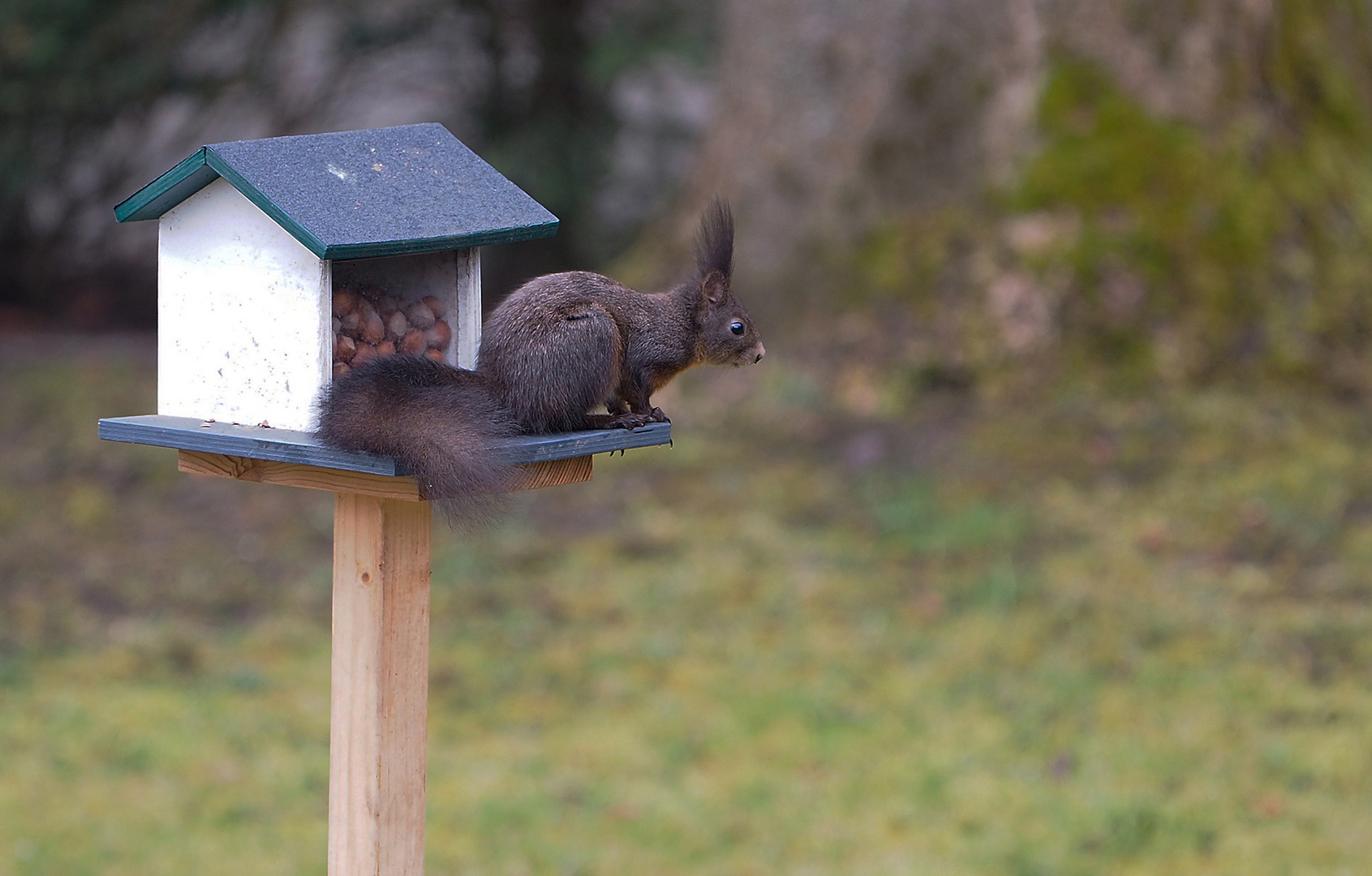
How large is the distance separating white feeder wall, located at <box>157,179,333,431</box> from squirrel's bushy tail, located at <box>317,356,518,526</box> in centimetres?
13

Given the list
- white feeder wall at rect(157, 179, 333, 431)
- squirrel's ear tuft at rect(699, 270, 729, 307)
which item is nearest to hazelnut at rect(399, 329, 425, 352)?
white feeder wall at rect(157, 179, 333, 431)

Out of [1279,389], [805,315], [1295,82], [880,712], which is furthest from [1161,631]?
[1295,82]

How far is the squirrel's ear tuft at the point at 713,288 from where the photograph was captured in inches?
99.8

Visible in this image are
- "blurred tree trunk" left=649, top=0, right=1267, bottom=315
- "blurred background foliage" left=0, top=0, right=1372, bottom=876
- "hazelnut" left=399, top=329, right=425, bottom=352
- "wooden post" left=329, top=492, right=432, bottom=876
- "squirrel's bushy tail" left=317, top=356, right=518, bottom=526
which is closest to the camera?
"squirrel's bushy tail" left=317, top=356, right=518, bottom=526

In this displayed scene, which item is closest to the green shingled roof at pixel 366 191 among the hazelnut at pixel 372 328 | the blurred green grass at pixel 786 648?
the hazelnut at pixel 372 328

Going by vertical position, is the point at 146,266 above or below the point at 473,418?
above

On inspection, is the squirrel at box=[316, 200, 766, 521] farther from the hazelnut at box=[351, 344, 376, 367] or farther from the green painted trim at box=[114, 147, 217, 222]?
the green painted trim at box=[114, 147, 217, 222]

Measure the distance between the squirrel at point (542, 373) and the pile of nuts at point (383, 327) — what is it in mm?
116

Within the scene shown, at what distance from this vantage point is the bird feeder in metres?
2.21

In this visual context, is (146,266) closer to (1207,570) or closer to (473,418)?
(1207,570)

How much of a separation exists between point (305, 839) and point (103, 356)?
15.6 feet

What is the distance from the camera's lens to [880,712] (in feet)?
15.4

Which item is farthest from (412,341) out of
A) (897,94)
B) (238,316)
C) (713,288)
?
(897,94)

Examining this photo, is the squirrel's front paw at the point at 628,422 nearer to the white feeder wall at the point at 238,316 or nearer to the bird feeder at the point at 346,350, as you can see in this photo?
the bird feeder at the point at 346,350
